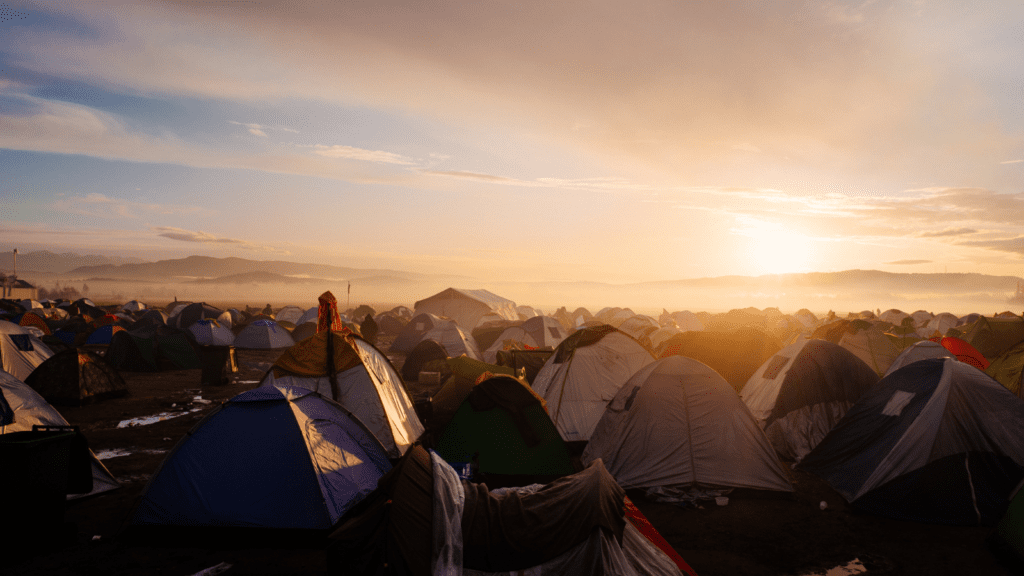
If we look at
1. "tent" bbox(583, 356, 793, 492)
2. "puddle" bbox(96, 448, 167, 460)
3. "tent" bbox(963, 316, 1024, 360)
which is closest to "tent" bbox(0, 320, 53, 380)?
"puddle" bbox(96, 448, 167, 460)

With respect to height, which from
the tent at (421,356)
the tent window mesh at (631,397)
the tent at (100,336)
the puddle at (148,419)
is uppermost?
the tent window mesh at (631,397)

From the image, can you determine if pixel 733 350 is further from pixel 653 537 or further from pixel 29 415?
pixel 29 415

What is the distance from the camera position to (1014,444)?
7973mm

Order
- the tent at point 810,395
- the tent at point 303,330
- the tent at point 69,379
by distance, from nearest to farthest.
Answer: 1. the tent at point 810,395
2. the tent at point 69,379
3. the tent at point 303,330

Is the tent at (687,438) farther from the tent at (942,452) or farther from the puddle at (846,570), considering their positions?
the puddle at (846,570)

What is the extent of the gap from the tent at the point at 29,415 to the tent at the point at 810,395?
11.2 metres

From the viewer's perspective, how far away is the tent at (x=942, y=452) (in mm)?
7758

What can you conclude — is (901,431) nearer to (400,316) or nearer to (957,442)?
(957,442)

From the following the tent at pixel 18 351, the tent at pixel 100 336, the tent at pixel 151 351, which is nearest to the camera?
the tent at pixel 18 351

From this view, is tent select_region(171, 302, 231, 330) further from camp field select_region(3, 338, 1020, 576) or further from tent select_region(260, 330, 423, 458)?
camp field select_region(3, 338, 1020, 576)

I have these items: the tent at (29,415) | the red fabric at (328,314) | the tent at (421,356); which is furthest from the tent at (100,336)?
the red fabric at (328,314)

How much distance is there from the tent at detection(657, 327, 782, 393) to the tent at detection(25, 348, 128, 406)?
16.3 meters

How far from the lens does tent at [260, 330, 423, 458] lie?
10.0 metres

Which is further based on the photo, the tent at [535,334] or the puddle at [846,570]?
the tent at [535,334]
